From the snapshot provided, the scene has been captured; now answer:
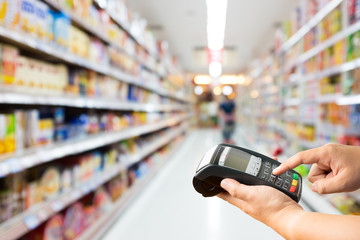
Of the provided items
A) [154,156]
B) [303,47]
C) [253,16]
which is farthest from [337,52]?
[253,16]

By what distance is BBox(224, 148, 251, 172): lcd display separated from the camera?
0.85m

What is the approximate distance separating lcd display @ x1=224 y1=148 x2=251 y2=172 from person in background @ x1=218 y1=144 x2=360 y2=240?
52 millimetres

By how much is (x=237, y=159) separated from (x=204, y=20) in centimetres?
565

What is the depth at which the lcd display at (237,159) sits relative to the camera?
2.79 feet

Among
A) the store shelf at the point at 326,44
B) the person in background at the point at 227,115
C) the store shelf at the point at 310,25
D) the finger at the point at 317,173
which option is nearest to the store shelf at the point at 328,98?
the store shelf at the point at 326,44

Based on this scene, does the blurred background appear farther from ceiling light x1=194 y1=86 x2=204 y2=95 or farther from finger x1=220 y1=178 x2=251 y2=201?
ceiling light x1=194 y1=86 x2=204 y2=95

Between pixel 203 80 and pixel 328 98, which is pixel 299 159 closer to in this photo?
pixel 328 98

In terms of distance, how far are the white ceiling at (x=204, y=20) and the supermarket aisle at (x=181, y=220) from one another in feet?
10.3

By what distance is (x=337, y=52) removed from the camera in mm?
2711

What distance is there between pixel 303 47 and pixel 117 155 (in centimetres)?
272

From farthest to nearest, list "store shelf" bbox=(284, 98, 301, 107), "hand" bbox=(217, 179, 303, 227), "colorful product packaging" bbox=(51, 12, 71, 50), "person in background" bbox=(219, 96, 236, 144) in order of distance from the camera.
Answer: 1. "person in background" bbox=(219, 96, 236, 144)
2. "store shelf" bbox=(284, 98, 301, 107)
3. "colorful product packaging" bbox=(51, 12, 71, 50)
4. "hand" bbox=(217, 179, 303, 227)

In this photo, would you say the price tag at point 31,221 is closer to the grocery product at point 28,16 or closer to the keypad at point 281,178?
the grocery product at point 28,16

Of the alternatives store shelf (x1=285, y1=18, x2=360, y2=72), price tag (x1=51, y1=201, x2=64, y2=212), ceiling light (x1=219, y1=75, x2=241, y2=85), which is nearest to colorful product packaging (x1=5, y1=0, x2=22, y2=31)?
price tag (x1=51, y1=201, x2=64, y2=212)

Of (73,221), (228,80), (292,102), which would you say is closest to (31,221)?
(73,221)
